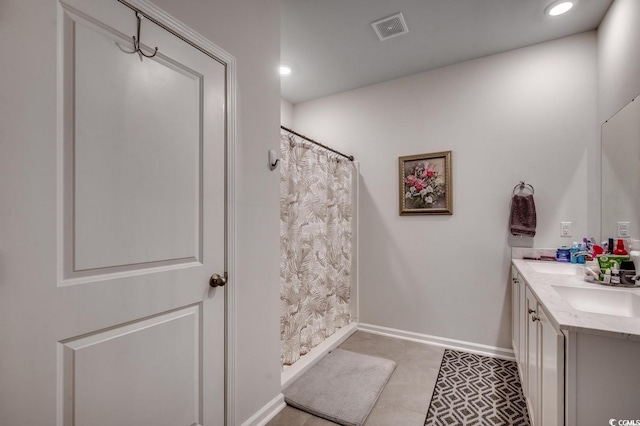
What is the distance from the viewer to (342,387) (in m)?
2.03

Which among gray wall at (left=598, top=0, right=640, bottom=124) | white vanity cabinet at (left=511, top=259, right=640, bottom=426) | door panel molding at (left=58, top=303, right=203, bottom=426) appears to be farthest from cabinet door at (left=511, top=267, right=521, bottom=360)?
door panel molding at (left=58, top=303, right=203, bottom=426)

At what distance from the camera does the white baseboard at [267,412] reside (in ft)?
5.39

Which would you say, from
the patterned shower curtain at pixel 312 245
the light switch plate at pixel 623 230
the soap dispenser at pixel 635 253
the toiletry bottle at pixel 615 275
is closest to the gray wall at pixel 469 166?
the patterned shower curtain at pixel 312 245

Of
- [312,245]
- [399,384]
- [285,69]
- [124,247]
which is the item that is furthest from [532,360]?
[285,69]

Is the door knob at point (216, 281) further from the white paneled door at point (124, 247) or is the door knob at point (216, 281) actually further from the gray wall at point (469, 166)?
the gray wall at point (469, 166)

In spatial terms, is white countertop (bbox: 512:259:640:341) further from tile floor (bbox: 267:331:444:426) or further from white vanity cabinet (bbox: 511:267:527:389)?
tile floor (bbox: 267:331:444:426)

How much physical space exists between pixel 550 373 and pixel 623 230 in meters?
1.20

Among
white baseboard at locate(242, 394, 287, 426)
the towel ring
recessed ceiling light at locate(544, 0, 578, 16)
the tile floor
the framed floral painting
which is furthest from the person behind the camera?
the framed floral painting

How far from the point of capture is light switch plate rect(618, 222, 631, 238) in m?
1.71

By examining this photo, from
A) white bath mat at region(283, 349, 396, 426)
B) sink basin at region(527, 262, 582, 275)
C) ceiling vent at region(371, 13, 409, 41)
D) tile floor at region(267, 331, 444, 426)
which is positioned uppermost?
ceiling vent at region(371, 13, 409, 41)

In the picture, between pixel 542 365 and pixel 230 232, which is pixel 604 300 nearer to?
pixel 542 365

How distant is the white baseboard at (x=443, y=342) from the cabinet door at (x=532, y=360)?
89 cm

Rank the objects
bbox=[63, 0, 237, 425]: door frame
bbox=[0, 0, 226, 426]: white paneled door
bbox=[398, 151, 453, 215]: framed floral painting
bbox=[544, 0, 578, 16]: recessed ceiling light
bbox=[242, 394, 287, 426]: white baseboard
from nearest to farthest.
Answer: bbox=[0, 0, 226, 426]: white paneled door → bbox=[63, 0, 237, 425]: door frame → bbox=[242, 394, 287, 426]: white baseboard → bbox=[544, 0, 578, 16]: recessed ceiling light → bbox=[398, 151, 453, 215]: framed floral painting

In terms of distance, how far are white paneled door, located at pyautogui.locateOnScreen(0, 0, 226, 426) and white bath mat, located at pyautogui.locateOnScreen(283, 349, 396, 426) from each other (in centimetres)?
66
